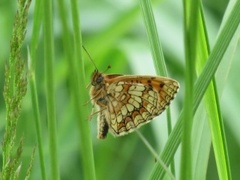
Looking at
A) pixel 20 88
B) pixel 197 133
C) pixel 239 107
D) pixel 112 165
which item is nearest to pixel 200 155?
pixel 197 133

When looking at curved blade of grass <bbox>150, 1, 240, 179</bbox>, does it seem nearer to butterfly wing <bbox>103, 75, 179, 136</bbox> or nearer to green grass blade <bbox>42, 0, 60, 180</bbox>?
green grass blade <bbox>42, 0, 60, 180</bbox>

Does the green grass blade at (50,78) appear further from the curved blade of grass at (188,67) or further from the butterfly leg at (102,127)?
the butterfly leg at (102,127)

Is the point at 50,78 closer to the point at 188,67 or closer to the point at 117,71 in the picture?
the point at 188,67

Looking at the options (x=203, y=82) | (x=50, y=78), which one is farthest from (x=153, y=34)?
(x=50, y=78)

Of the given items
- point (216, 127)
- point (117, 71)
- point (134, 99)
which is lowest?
point (216, 127)

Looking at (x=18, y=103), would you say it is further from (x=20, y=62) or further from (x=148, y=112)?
(x=148, y=112)
